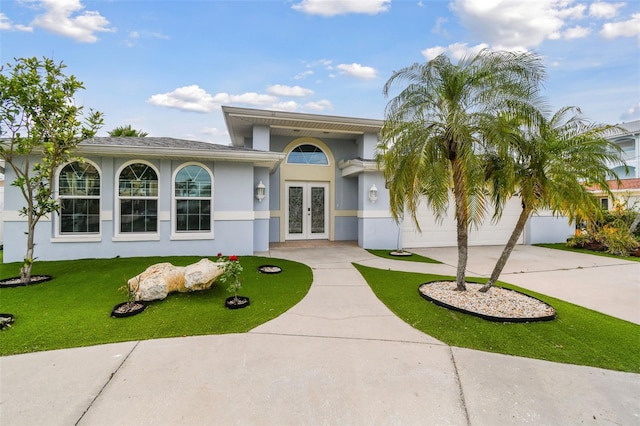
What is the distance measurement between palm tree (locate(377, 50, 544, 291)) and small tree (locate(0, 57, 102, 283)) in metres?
6.28

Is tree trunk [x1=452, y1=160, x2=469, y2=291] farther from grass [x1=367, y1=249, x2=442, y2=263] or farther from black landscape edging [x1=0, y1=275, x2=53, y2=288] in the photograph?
black landscape edging [x1=0, y1=275, x2=53, y2=288]

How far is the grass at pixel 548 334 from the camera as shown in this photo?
11.2 feet

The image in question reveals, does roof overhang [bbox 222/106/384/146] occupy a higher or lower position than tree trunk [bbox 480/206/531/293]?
higher

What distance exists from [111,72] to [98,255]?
6.24 meters

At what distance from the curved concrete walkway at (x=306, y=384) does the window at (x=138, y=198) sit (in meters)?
5.72

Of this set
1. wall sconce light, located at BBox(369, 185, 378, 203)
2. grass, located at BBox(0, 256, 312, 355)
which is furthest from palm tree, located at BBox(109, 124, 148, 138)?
wall sconce light, located at BBox(369, 185, 378, 203)

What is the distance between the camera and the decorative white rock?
5016mm

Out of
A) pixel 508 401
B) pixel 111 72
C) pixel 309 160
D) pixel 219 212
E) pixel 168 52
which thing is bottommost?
pixel 508 401

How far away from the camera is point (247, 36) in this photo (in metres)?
10.4

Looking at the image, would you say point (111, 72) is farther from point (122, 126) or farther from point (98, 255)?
point (122, 126)

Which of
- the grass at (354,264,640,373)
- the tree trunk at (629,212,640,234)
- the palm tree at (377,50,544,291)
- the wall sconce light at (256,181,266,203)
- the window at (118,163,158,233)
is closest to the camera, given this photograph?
the grass at (354,264,640,373)

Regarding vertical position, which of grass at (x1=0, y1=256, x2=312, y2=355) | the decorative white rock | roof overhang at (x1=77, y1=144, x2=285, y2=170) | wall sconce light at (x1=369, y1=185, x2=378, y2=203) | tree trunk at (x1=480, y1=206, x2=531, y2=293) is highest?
roof overhang at (x1=77, y1=144, x2=285, y2=170)

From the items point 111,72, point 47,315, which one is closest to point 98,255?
point 47,315

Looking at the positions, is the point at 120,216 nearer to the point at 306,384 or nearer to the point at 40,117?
the point at 40,117
